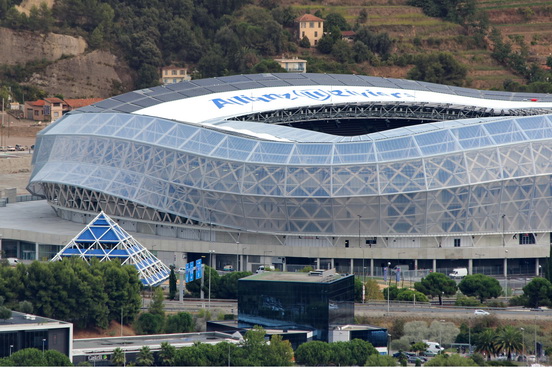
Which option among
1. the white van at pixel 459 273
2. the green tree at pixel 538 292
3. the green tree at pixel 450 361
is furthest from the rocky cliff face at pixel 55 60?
the green tree at pixel 450 361

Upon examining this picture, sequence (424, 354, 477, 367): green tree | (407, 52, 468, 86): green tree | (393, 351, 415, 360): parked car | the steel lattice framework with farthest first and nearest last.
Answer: (407, 52, 468, 86): green tree → the steel lattice framework → (393, 351, 415, 360): parked car → (424, 354, 477, 367): green tree

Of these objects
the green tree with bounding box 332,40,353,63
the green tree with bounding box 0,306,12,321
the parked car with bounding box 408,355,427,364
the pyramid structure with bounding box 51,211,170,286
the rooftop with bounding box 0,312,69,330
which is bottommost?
the parked car with bounding box 408,355,427,364

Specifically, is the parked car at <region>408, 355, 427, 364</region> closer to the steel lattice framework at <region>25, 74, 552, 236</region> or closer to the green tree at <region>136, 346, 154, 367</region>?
the green tree at <region>136, 346, 154, 367</region>

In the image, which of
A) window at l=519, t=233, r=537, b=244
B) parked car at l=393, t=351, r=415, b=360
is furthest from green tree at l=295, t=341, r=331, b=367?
window at l=519, t=233, r=537, b=244

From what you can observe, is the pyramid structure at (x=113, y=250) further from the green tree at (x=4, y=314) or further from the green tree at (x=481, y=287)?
the green tree at (x=481, y=287)

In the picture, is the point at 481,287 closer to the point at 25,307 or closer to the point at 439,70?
the point at 25,307

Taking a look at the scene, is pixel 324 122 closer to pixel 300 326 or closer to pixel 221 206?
pixel 221 206

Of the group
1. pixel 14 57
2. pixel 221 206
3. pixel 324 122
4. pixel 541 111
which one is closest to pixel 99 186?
pixel 221 206

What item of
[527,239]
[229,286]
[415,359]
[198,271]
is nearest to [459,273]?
[527,239]
